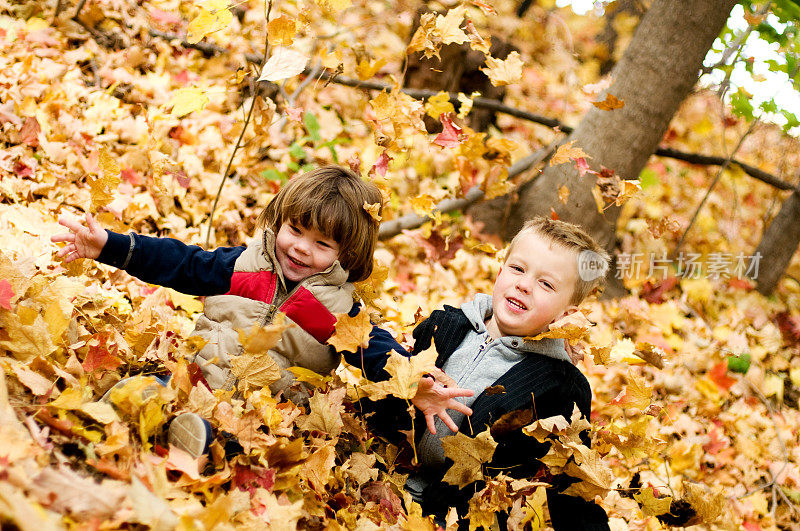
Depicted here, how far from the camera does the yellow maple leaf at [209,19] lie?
175cm

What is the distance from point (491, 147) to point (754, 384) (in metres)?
2.03

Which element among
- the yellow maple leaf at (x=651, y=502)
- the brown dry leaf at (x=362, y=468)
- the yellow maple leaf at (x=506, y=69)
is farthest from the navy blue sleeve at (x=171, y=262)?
the yellow maple leaf at (x=651, y=502)

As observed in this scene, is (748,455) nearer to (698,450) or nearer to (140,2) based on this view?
(698,450)

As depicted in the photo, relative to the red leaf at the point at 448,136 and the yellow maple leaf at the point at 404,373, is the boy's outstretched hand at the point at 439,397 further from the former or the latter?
the red leaf at the point at 448,136

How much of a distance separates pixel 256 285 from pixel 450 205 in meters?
1.63

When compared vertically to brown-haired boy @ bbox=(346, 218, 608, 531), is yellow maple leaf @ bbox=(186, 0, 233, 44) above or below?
above

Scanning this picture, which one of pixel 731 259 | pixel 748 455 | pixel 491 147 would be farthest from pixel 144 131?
pixel 731 259

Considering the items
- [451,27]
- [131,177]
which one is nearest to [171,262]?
[131,177]

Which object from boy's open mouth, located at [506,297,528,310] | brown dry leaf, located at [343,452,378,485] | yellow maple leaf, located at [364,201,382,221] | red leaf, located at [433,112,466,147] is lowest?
brown dry leaf, located at [343,452,378,485]

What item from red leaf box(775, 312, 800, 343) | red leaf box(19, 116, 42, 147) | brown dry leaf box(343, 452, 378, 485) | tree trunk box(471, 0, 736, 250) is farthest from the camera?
red leaf box(775, 312, 800, 343)

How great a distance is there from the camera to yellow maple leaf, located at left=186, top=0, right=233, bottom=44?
5.75 ft

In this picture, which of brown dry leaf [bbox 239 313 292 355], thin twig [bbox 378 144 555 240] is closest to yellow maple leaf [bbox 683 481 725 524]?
brown dry leaf [bbox 239 313 292 355]

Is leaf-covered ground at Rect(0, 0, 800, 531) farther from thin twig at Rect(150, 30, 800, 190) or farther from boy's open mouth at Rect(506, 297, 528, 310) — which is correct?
boy's open mouth at Rect(506, 297, 528, 310)

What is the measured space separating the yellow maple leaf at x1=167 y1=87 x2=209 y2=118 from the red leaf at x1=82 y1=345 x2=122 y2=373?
0.88m
